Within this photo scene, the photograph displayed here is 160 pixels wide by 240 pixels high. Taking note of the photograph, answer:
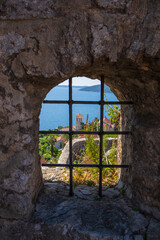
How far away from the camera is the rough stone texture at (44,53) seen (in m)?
1.00

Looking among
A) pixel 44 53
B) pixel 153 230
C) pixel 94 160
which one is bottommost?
pixel 153 230

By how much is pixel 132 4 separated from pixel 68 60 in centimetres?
47

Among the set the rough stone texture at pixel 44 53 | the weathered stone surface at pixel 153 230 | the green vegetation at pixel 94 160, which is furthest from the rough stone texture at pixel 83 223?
the green vegetation at pixel 94 160

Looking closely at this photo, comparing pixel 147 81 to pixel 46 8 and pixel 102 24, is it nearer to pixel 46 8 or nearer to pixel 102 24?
pixel 102 24

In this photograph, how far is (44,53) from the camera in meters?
1.03

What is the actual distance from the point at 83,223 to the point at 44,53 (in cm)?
114

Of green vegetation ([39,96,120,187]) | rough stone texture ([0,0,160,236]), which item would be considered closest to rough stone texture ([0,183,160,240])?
rough stone texture ([0,0,160,236])

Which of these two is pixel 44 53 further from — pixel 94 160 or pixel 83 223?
pixel 94 160

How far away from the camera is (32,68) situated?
41.1 inches

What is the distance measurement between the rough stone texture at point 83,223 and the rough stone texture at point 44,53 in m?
0.11

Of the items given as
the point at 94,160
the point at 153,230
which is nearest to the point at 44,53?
the point at 153,230

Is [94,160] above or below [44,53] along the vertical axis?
below

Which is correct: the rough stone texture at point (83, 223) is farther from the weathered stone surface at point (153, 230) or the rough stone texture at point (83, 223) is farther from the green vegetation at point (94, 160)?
the green vegetation at point (94, 160)

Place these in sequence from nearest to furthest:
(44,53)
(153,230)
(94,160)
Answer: (44,53) → (153,230) → (94,160)
